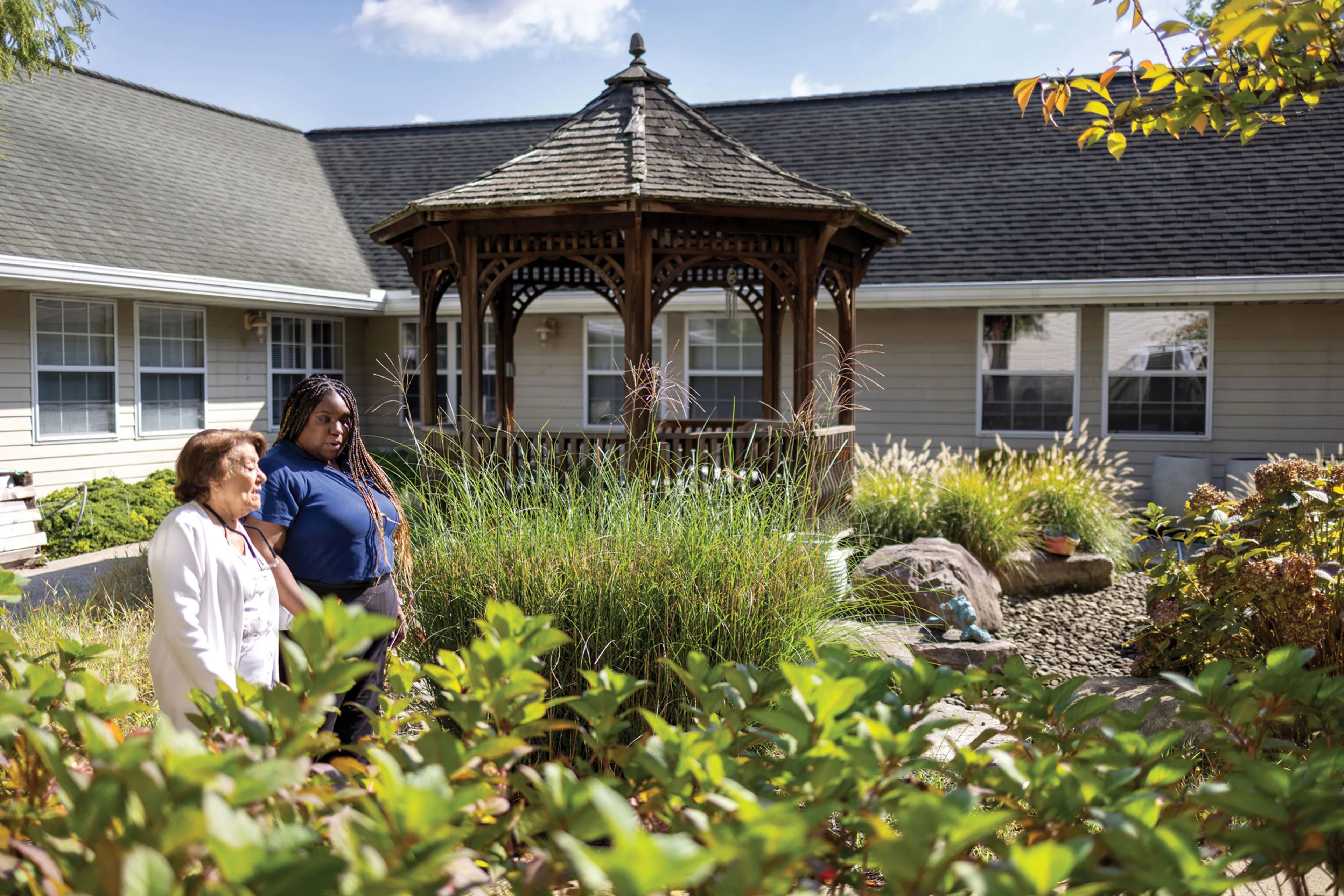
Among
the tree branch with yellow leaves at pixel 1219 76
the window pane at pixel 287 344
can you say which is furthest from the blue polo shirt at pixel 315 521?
the window pane at pixel 287 344

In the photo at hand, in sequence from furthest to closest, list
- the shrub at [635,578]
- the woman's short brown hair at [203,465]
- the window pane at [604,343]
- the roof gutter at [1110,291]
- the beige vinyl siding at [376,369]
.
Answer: the beige vinyl siding at [376,369], the window pane at [604,343], the roof gutter at [1110,291], the shrub at [635,578], the woman's short brown hair at [203,465]

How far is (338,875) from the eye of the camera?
130 centimetres

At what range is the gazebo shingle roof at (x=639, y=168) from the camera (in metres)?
8.11

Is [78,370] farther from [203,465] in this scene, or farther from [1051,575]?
[1051,575]

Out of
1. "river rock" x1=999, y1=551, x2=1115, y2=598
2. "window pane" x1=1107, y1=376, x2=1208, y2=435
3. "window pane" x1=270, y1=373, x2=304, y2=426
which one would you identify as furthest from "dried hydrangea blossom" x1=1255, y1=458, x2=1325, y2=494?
"window pane" x1=270, y1=373, x2=304, y2=426

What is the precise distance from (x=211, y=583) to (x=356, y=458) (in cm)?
109

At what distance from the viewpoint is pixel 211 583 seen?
122 inches

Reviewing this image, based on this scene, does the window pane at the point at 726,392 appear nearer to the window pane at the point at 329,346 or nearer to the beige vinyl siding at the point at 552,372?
the beige vinyl siding at the point at 552,372

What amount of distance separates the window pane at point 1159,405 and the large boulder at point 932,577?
19.3 feet

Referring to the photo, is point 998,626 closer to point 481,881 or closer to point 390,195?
point 481,881

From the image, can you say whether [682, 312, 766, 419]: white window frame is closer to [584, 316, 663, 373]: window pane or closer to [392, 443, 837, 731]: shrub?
[584, 316, 663, 373]: window pane

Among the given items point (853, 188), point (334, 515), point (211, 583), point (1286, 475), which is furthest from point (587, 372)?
point (211, 583)

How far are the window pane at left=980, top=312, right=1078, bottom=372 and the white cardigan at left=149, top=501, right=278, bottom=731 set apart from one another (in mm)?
11923

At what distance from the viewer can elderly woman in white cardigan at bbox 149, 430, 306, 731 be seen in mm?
2965
